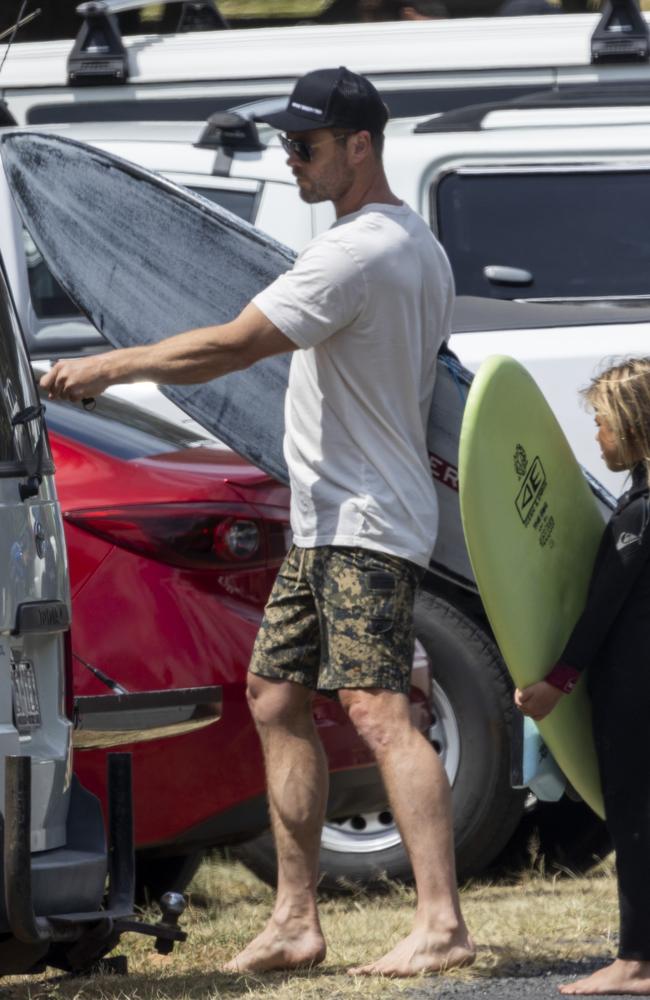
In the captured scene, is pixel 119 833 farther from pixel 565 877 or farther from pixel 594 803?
pixel 565 877

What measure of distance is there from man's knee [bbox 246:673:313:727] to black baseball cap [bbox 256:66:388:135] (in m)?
1.21

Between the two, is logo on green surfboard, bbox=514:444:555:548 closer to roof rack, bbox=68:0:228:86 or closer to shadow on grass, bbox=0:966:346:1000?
shadow on grass, bbox=0:966:346:1000

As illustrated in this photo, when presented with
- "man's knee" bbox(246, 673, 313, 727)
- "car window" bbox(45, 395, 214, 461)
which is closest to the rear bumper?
"man's knee" bbox(246, 673, 313, 727)

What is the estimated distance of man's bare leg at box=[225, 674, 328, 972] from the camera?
4.27m

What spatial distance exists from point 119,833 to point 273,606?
66cm

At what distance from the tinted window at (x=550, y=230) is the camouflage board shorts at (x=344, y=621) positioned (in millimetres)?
2253

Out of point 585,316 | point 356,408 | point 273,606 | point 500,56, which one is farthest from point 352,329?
point 500,56

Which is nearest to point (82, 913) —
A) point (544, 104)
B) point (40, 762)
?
point (40, 762)

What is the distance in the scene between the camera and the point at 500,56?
25.5 ft

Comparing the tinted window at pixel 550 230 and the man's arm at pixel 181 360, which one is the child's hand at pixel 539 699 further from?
the tinted window at pixel 550 230

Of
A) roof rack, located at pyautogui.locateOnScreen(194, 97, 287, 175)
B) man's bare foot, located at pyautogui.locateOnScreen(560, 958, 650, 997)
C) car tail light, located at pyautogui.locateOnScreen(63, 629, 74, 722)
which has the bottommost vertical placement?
man's bare foot, located at pyautogui.locateOnScreen(560, 958, 650, 997)

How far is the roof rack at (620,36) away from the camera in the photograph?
750cm

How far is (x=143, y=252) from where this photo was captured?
564 centimetres

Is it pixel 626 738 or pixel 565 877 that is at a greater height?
pixel 626 738
